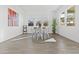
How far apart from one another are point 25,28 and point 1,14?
8299mm

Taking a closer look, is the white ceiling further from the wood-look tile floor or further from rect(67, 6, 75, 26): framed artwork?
the wood-look tile floor

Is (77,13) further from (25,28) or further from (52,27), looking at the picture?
(25,28)

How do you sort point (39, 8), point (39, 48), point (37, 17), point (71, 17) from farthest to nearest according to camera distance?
point (37, 17) < point (39, 8) < point (71, 17) < point (39, 48)

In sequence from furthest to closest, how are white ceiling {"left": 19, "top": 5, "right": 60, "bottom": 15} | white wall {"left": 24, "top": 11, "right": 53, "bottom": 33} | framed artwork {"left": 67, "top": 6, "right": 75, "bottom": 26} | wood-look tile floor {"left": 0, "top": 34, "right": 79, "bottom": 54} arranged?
white wall {"left": 24, "top": 11, "right": 53, "bottom": 33} < white ceiling {"left": 19, "top": 5, "right": 60, "bottom": 15} < framed artwork {"left": 67, "top": 6, "right": 75, "bottom": 26} < wood-look tile floor {"left": 0, "top": 34, "right": 79, "bottom": 54}

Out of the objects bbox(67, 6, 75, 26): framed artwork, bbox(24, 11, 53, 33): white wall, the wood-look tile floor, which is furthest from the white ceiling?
the wood-look tile floor

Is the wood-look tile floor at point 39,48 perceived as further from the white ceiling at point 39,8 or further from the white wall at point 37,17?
the white wall at point 37,17

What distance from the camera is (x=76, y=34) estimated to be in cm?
720

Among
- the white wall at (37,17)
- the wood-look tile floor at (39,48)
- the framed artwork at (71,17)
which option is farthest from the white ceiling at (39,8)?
the wood-look tile floor at (39,48)

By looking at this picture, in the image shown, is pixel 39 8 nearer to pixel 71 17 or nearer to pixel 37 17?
pixel 37 17

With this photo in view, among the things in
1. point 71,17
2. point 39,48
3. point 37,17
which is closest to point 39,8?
point 37,17
